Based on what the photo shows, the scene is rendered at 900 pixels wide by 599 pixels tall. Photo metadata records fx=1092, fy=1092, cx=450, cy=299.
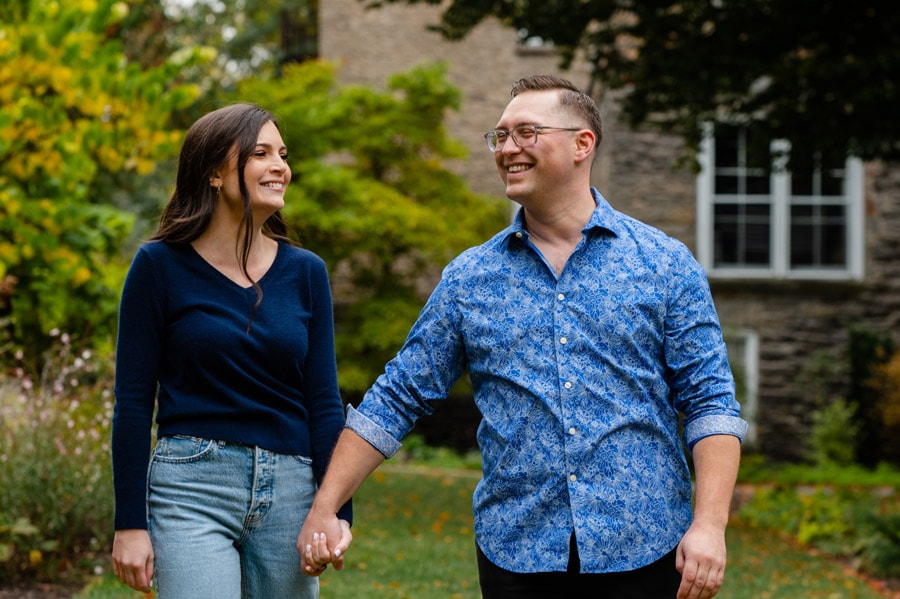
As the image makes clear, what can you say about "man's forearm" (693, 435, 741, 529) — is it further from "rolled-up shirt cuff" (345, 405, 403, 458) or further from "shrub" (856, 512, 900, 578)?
"shrub" (856, 512, 900, 578)

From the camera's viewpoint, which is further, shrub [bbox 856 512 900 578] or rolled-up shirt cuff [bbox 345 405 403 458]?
shrub [bbox 856 512 900 578]

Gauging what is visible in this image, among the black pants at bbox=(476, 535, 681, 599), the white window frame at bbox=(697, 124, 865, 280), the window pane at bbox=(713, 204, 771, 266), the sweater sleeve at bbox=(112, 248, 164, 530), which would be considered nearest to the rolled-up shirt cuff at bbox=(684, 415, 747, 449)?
the black pants at bbox=(476, 535, 681, 599)

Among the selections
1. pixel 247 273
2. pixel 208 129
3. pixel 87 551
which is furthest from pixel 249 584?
pixel 87 551

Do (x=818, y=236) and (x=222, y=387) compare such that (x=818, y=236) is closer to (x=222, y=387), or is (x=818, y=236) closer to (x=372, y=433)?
(x=372, y=433)

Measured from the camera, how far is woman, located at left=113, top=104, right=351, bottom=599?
269 cm

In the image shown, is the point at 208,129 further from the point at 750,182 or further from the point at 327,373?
the point at 750,182

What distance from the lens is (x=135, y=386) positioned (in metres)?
2.74

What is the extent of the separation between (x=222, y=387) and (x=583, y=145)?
1.14m

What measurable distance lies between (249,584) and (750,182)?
46.4 feet

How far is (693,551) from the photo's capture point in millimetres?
2525

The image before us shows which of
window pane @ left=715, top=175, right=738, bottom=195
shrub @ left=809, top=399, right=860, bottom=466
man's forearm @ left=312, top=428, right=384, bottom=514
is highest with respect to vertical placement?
window pane @ left=715, top=175, right=738, bottom=195

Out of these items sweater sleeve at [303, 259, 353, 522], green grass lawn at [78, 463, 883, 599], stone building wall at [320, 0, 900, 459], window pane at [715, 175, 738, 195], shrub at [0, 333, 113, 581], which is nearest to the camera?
sweater sleeve at [303, 259, 353, 522]

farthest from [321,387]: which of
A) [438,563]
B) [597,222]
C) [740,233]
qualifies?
[740,233]

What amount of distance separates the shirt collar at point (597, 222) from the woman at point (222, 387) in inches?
23.0
